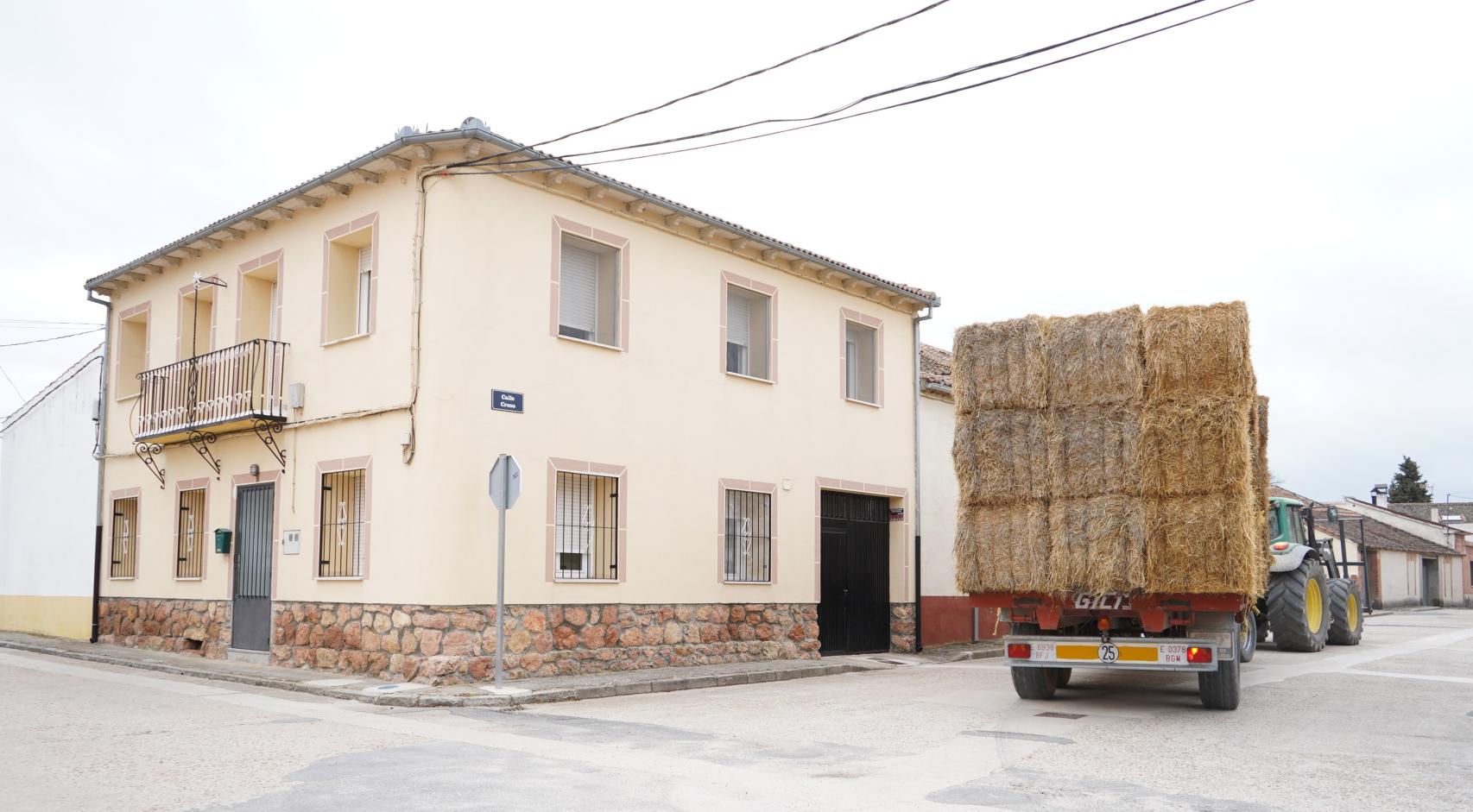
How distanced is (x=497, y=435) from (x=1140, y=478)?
22.9 feet

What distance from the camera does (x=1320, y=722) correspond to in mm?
10227

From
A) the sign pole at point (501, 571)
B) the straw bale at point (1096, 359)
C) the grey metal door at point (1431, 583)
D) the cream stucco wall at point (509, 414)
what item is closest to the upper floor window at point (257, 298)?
the cream stucco wall at point (509, 414)

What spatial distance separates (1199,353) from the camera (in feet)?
34.0

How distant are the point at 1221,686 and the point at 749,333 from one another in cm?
876

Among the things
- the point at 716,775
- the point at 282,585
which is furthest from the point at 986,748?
the point at 282,585

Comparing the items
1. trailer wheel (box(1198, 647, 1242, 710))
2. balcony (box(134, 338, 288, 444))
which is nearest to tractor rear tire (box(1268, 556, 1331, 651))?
trailer wheel (box(1198, 647, 1242, 710))

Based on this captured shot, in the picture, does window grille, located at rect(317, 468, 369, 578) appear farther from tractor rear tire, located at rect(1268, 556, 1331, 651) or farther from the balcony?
tractor rear tire, located at rect(1268, 556, 1331, 651)

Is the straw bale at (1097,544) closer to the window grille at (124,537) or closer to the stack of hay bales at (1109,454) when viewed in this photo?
the stack of hay bales at (1109,454)

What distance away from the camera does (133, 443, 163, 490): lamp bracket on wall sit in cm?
1767

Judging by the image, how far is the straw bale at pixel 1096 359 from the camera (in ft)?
35.0

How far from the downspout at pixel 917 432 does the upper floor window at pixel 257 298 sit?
10.1 meters

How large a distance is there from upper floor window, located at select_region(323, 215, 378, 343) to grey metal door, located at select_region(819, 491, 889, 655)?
A: 7.26 meters

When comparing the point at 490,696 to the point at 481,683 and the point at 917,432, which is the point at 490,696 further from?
the point at 917,432

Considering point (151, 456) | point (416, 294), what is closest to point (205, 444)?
point (151, 456)
